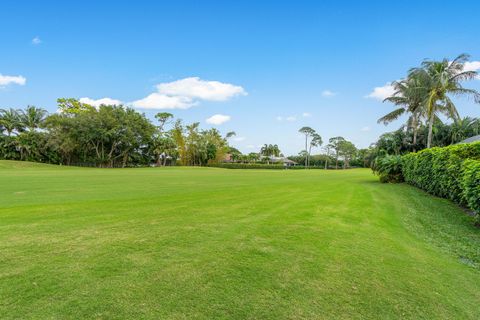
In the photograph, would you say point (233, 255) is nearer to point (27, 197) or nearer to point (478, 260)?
point (478, 260)

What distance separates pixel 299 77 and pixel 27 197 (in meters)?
23.1

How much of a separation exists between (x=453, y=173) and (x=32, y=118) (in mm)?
58208

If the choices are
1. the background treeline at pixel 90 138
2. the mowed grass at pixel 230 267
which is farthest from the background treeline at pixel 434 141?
the background treeline at pixel 90 138

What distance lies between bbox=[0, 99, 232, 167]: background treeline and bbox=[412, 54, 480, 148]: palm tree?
39396 mm

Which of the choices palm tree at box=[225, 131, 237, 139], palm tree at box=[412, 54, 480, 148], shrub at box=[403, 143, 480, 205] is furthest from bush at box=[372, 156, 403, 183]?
palm tree at box=[225, 131, 237, 139]

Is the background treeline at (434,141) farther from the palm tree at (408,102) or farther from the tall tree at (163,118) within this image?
the tall tree at (163,118)

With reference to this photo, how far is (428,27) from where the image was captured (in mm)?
14383

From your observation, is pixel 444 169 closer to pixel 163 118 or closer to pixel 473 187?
pixel 473 187

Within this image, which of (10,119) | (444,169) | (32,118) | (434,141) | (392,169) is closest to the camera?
(444,169)

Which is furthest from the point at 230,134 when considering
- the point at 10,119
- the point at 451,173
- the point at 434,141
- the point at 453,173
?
the point at 453,173

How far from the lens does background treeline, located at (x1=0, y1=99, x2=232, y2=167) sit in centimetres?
4003

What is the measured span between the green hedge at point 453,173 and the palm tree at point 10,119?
5767 centimetres

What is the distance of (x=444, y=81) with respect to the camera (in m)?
21.4

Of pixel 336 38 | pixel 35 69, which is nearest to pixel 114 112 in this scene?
pixel 35 69
